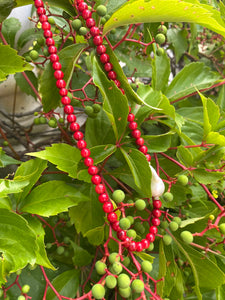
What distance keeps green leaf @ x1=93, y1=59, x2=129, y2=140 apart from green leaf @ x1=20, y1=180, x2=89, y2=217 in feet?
0.45

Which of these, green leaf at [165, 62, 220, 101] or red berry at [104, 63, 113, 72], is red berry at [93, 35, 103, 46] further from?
green leaf at [165, 62, 220, 101]

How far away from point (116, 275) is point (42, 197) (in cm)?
19

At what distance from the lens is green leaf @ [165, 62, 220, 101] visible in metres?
0.72

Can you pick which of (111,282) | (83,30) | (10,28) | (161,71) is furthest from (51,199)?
(10,28)

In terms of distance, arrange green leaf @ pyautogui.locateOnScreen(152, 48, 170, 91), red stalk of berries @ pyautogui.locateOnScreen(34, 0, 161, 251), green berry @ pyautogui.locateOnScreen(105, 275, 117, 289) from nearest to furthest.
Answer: green berry @ pyautogui.locateOnScreen(105, 275, 117, 289) → red stalk of berries @ pyautogui.locateOnScreen(34, 0, 161, 251) → green leaf @ pyautogui.locateOnScreen(152, 48, 170, 91)

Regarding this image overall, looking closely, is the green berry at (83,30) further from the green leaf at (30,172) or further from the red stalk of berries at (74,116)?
the green leaf at (30,172)

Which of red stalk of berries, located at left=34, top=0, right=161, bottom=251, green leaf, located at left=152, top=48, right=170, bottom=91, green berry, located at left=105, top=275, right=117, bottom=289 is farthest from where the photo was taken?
green leaf, located at left=152, top=48, right=170, bottom=91

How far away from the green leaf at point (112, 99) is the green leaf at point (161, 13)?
0.29 feet

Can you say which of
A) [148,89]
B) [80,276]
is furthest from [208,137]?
[80,276]

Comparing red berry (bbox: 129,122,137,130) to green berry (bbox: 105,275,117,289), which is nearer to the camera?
green berry (bbox: 105,275,117,289)

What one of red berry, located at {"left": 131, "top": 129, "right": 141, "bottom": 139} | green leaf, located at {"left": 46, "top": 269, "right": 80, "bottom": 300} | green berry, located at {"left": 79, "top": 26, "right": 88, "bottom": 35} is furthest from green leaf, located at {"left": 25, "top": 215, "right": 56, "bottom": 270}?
green berry, located at {"left": 79, "top": 26, "right": 88, "bottom": 35}

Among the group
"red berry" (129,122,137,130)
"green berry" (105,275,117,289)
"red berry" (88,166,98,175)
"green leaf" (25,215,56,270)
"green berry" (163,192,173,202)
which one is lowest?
"green leaf" (25,215,56,270)

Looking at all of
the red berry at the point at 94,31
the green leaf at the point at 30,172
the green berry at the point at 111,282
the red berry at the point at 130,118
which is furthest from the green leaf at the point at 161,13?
the green berry at the point at 111,282

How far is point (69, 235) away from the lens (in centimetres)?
67
